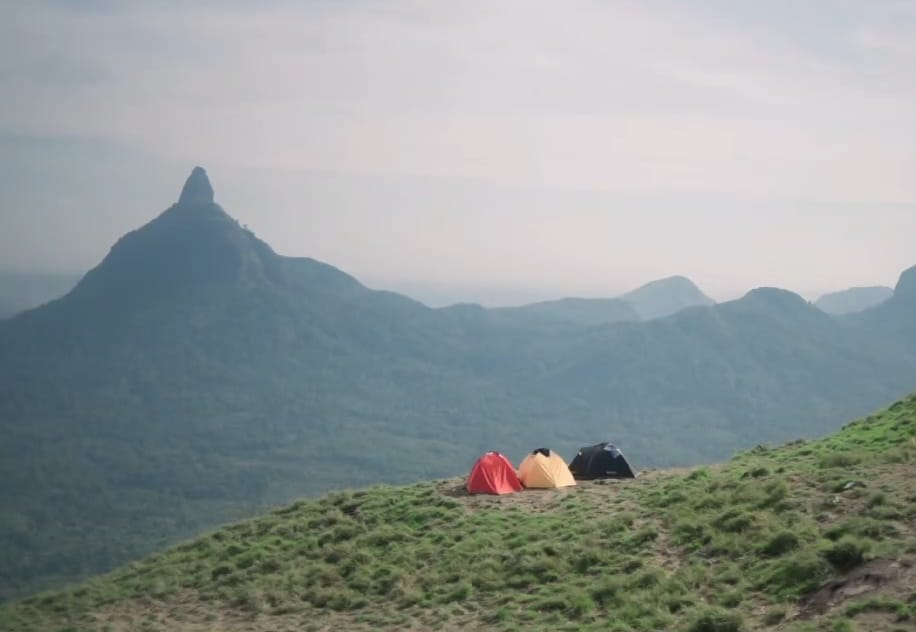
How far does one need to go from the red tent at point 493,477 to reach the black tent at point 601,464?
9.53ft

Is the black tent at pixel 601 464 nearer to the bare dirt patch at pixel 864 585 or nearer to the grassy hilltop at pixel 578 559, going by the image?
the grassy hilltop at pixel 578 559

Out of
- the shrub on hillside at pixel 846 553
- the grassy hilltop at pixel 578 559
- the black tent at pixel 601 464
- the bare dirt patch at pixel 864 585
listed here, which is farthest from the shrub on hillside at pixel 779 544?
the black tent at pixel 601 464

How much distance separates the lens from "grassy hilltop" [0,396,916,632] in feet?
55.2

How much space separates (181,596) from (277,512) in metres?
7.20

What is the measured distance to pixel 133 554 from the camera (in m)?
132

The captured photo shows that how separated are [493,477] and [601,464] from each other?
14.5 feet

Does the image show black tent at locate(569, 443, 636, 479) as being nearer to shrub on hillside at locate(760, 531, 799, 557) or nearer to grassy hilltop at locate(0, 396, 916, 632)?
grassy hilltop at locate(0, 396, 916, 632)

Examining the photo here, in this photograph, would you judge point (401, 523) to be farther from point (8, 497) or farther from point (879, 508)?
point (8, 497)

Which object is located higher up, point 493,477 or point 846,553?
point 493,477

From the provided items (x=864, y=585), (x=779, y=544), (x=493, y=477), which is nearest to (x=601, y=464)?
(x=493, y=477)

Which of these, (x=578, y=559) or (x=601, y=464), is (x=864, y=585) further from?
(x=601, y=464)

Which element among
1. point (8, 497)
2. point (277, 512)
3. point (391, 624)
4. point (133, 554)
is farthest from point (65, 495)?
point (391, 624)

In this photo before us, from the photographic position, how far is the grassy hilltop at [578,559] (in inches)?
662

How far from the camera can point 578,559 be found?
21375 mm
